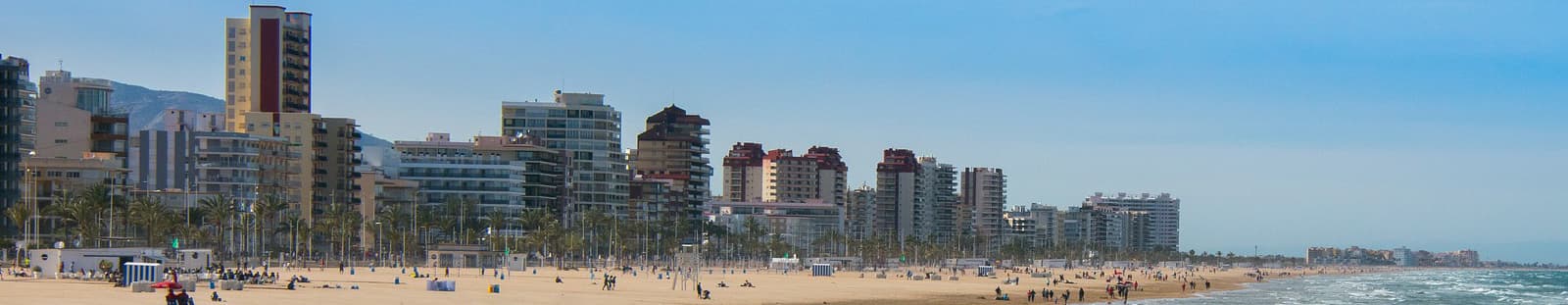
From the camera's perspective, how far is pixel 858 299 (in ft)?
315

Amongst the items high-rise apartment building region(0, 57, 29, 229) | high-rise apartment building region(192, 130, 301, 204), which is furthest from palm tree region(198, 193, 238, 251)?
high-rise apartment building region(192, 130, 301, 204)

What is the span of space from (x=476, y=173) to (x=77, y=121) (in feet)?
146

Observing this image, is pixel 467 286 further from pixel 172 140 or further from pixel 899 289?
pixel 172 140

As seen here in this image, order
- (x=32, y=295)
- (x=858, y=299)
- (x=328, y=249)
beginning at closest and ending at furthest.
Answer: (x=32, y=295), (x=858, y=299), (x=328, y=249)

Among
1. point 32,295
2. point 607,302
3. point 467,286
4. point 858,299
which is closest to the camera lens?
point 32,295

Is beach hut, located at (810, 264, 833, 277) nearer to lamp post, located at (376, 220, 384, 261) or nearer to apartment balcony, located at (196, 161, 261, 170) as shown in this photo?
lamp post, located at (376, 220, 384, 261)

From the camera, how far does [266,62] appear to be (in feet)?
581

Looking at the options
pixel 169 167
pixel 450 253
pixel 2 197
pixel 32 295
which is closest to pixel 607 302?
pixel 32 295

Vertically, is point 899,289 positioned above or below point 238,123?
below

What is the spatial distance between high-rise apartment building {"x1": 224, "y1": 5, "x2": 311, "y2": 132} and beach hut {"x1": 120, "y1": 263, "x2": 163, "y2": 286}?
4160 inches

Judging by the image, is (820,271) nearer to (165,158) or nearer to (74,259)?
(165,158)

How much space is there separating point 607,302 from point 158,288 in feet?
58.6

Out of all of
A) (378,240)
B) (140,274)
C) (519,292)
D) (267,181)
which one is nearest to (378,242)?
(378,240)

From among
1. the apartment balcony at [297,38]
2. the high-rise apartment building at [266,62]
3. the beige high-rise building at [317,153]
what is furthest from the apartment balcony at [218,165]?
the apartment balcony at [297,38]
